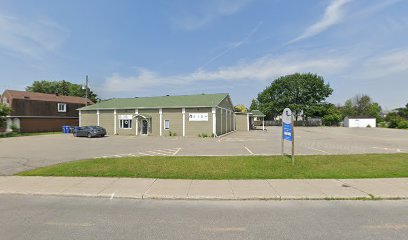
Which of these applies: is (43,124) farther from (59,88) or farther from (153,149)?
(59,88)

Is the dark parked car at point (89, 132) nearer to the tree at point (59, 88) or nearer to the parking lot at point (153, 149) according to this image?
the parking lot at point (153, 149)

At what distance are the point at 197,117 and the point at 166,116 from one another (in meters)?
4.52

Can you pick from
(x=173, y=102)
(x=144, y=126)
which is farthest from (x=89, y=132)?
(x=173, y=102)

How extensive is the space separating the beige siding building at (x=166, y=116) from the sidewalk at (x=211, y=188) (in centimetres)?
2144

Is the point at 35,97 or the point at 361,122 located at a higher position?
the point at 35,97

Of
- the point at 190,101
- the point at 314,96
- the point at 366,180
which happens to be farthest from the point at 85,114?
the point at 314,96

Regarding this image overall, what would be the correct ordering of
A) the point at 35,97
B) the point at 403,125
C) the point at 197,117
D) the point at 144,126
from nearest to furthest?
1. the point at 197,117
2. the point at 144,126
3. the point at 35,97
4. the point at 403,125

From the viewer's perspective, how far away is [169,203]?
19.9 feet

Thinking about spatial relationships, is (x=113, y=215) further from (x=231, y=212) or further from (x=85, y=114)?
(x=85, y=114)

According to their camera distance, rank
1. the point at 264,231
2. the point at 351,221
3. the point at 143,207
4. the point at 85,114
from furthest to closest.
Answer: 1. the point at 85,114
2. the point at 143,207
3. the point at 351,221
4. the point at 264,231

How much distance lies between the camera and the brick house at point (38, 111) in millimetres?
36469

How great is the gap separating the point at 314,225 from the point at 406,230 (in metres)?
1.65

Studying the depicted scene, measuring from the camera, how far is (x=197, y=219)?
5.03 m

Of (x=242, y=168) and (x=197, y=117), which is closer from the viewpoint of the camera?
(x=242, y=168)
